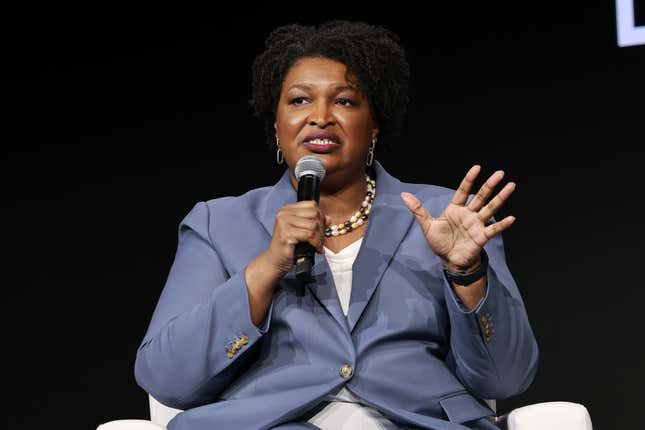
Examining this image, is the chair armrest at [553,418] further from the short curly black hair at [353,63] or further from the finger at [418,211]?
the short curly black hair at [353,63]

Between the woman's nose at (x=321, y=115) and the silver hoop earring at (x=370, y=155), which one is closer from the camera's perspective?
the woman's nose at (x=321, y=115)

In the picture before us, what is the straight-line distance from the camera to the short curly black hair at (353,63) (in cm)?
229

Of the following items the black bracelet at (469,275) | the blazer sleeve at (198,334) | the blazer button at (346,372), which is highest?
the black bracelet at (469,275)

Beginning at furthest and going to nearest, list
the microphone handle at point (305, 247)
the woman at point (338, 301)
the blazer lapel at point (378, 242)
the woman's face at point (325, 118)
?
the woman's face at point (325, 118) → the blazer lapel at point (378, 242) → the woman at point (338, 301) → the microphone handle at point (305, 247)

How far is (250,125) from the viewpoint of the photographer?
11.0 ft

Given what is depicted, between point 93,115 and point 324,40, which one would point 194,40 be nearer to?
point 93,115

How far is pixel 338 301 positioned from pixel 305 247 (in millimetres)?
235

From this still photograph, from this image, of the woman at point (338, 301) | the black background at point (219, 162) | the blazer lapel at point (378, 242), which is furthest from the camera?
the black background at point (219, 162)

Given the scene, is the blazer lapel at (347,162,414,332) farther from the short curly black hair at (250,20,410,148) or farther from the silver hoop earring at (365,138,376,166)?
the short curly black hair at (250,20,410,148)

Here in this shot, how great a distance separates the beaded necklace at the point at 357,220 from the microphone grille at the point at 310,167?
0.23 metres

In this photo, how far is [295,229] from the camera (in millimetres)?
1895

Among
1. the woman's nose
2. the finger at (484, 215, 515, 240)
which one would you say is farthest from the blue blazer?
the woman's nose

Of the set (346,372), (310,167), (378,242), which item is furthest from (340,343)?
(310,167)

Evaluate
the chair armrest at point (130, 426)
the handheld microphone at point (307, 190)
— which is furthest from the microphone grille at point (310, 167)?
the chair armrest at point (130, 426)
